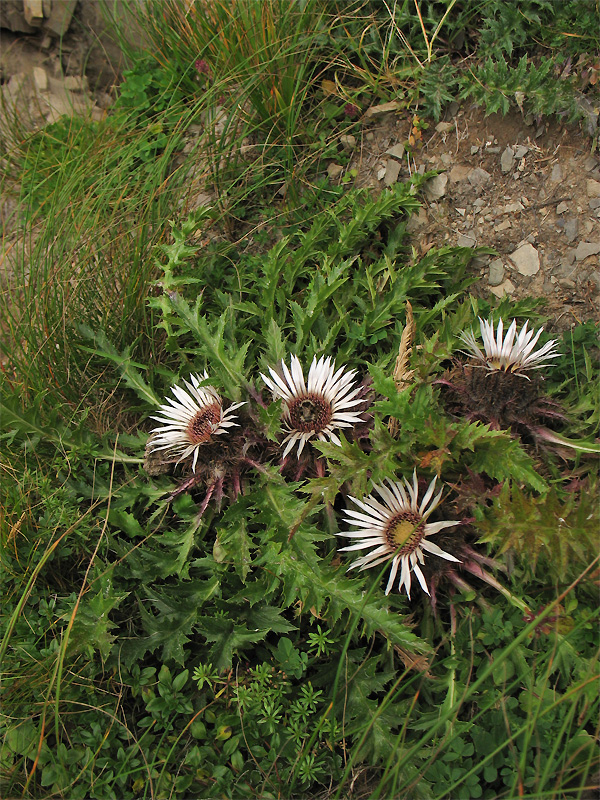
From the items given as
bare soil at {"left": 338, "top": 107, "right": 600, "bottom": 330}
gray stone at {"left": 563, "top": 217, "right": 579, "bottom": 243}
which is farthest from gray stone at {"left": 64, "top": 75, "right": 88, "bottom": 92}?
gray stone at {"left": 563, "top": 217, "right": 579, "bottom": 243}

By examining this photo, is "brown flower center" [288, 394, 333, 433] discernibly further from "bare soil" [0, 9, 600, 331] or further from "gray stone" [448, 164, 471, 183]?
"gray stone" [448, 164, 471, 183]

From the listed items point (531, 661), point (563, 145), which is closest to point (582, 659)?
point (531, 661)

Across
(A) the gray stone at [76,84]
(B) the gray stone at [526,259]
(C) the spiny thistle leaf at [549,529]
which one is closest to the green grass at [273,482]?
(C) the spiny thistle leaf at [549,529]

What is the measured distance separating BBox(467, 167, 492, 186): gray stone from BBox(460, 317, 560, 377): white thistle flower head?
954 millimetres

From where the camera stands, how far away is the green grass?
6.37ft

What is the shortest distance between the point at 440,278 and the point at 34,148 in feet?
8.64

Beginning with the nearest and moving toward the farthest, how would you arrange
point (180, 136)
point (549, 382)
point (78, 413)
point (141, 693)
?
point (141, 693)
point (549, 382)
point (78, 413)
point (180, 136)

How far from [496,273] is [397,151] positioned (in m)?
0.85

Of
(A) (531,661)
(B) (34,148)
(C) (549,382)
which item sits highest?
(B) (34,148)

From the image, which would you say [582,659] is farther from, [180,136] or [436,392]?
[180,136]

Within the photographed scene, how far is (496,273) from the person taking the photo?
2768 mm

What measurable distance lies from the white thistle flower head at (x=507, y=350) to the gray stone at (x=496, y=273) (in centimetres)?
53

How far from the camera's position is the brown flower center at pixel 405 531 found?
2.05 metres

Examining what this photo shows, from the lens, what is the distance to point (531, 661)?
6.65 ft
